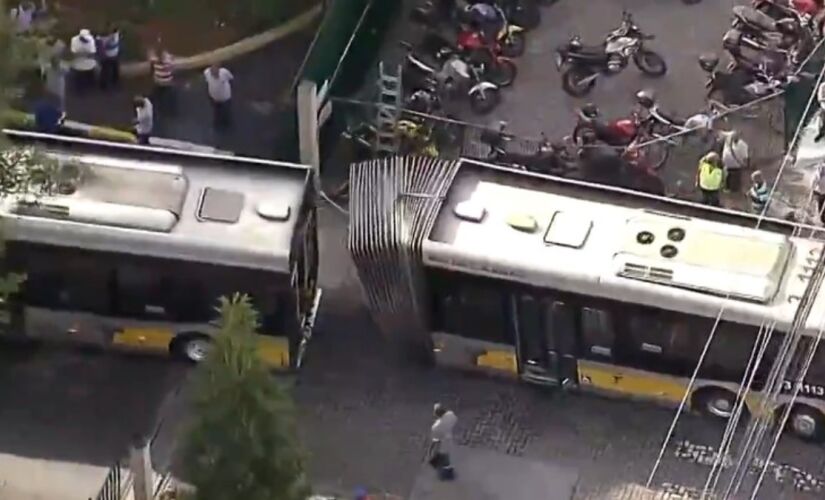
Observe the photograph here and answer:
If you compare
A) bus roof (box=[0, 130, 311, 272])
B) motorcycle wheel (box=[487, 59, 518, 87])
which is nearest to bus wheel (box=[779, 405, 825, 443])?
bus roof (box=[0, 130, 311, 272])

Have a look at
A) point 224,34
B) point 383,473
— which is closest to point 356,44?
point 224,34

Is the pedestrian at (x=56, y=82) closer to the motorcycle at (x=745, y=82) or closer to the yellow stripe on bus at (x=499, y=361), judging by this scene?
the yellow stripe on bus at (x=499, y=361)

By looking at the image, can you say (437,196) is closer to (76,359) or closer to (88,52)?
(76,359)

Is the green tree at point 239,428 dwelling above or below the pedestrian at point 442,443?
above

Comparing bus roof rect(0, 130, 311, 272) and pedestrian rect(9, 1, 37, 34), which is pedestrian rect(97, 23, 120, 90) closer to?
pedestrian rect(9, 1, 37, 34)

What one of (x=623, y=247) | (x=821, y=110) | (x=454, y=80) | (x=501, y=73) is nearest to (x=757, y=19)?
(x=821, y=110)

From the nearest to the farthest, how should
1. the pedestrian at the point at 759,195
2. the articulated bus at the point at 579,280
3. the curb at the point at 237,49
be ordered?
the articulated bus at the point at 579,280 → the pedestrian at the point at 759,195 → the curb at the point at 237,49

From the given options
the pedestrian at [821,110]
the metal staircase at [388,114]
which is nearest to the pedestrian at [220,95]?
the metal staircase at [388,114]

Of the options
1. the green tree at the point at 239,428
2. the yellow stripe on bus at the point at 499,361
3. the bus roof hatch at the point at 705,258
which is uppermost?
the green tree at the point at 239,428
